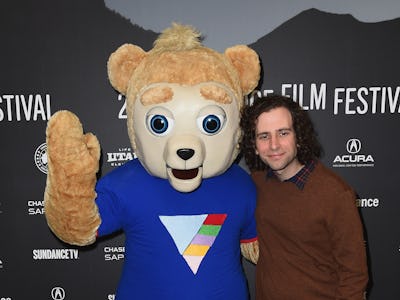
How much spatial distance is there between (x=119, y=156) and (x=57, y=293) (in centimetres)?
76

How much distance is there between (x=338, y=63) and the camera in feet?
5.61

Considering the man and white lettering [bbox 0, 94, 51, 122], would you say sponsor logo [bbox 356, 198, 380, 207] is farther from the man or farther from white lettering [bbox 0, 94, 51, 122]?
white lettering [bbox 0, 94, 51, 122]

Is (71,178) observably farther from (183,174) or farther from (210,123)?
(210,123)

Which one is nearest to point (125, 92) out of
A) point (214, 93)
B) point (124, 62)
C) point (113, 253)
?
point (124, 62)

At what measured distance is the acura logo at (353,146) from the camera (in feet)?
5.85

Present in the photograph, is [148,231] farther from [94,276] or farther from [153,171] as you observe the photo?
[94,276]

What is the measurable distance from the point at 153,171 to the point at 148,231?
197 millimetres

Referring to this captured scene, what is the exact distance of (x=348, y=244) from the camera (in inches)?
46.2

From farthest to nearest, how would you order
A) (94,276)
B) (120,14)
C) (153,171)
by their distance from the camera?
(94,276) < (120,14) < (153,171)

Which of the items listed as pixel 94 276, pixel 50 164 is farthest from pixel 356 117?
pixel 94 276

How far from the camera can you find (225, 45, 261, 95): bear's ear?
134 cm

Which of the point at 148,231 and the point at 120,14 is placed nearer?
the point at 148,231

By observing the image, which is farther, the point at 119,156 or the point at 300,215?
the point at 119,156

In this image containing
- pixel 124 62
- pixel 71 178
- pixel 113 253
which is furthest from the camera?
pixel 113 253
